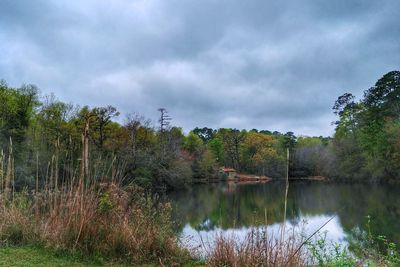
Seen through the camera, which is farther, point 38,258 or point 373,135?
point 373,135

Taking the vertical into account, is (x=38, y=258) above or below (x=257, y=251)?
below

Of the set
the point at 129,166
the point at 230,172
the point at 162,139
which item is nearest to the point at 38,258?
the point at 129,166

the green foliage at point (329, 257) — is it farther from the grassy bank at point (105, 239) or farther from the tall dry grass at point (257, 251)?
the tall dry grass at point (257, 251)

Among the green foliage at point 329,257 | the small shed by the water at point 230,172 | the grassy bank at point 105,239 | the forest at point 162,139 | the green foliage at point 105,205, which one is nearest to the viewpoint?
the green foliage at point 329,257

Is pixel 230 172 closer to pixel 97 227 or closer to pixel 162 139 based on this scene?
pixel 162 139

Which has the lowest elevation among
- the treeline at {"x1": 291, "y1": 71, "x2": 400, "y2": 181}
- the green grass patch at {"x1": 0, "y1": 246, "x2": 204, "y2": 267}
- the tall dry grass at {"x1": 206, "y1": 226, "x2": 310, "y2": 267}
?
the green grass patch at {"x1": 0, "y1": 246, "x2": 204, "y2": 267}

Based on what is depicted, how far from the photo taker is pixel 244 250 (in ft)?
15.4

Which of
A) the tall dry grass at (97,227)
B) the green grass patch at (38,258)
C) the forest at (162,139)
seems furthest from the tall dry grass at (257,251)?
the forest at (162,139)

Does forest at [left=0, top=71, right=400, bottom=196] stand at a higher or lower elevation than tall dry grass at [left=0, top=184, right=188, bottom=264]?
higher

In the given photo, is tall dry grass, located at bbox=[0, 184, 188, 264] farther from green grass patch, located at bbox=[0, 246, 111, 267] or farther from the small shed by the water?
the small shed by the water

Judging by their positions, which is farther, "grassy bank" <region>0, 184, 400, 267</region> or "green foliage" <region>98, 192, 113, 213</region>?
"green foliage" <region>98, 192, 113, 213</region>

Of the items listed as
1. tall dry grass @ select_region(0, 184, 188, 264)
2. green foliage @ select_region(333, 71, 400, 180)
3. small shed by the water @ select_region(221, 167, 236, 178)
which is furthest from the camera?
small shed by the water @ select_region(221, 167, 236, 178)

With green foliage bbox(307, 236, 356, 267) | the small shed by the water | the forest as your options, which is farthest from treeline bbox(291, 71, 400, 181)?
green foliage bbox(307, 236, 356, 267)

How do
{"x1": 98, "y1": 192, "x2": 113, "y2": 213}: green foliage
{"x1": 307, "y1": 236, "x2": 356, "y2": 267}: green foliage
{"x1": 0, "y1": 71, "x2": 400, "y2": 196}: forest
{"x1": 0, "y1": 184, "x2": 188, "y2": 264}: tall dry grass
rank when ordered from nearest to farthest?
{"x1": 307, "y1": 236, "x2": 356, "y2": 267}: green foliage → {"x1": 0, "y1": 184, "x2": 188, "y2": 264}: tall dry grass → {"x1": 98, "y1": 192, "x2": 113, "y2": 213}: green foliage → {"x1": 0, "y1": 71, "x2": 400, "y2": 196}: forest
